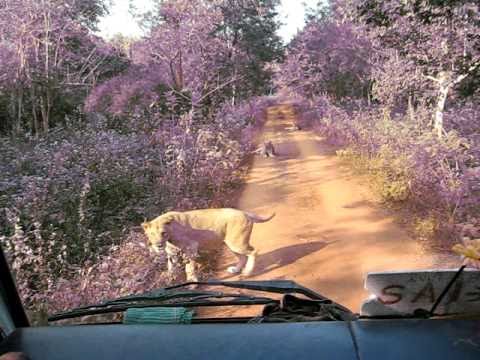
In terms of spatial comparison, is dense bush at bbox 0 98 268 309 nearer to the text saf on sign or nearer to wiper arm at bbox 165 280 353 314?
wiper arm at bbox 165 280 353 314

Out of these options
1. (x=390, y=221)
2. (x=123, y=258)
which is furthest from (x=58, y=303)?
(x=390, y=221)

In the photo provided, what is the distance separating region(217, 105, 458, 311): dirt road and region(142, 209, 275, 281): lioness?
95 millimetres

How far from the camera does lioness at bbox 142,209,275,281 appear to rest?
2982 mm

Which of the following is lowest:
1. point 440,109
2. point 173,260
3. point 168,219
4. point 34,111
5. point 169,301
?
point 173,260

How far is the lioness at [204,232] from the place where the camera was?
2982 millimetres

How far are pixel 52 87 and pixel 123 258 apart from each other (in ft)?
21.1

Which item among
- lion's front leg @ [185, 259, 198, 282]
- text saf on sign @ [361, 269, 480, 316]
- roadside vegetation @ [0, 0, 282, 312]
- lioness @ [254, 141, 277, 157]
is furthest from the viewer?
lioness @ [254, 141, 277, 157]

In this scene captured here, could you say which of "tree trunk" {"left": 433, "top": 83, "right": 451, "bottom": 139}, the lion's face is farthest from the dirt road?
"tree trunk" {"left": 433, "top": 83, "right": 451, "bottom": 139}

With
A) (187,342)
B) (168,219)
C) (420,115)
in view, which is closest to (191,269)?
(168,219)

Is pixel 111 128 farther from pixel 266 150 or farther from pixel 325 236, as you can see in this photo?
pixel 325 236

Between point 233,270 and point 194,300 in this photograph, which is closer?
point 194,300

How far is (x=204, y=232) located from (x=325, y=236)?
85 cm

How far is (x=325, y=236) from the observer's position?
10.5 feet

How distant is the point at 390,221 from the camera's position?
10.7 feet
